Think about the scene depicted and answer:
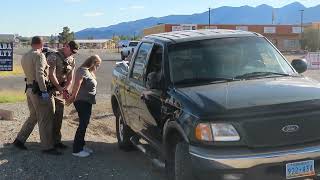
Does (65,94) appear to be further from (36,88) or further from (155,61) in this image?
(155,61)

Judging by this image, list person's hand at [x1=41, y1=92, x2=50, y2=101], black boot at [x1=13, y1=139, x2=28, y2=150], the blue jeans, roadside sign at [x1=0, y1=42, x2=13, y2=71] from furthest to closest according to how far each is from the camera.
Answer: roadside sign at [x1=0, y1=42, x2=13, y2=71] → black boot at [x1=13, y1=139, x2=28, y2=150] → the blue jeans → person's hand at [x1=41, y1=92, x2=50, y2=101]

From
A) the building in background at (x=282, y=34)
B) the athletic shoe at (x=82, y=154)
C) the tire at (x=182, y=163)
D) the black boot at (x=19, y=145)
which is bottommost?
the athletic shoe at (x=82, y=154)

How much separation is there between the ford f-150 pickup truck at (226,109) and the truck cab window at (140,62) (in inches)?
1.9

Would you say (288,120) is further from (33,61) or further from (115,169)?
(33,61)

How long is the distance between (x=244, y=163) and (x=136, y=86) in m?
2.89

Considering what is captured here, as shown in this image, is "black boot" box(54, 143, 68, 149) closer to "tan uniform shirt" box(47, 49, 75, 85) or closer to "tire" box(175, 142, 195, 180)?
"tan uniform shirt" box(47, 49, 75, 85)

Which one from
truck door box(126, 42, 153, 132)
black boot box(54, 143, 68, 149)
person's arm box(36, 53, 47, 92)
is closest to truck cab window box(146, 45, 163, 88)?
truck door box(126, 42, 153, 132)

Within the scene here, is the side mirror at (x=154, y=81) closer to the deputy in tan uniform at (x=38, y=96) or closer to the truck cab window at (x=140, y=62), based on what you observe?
the truck cab window at (x=140, y=62)

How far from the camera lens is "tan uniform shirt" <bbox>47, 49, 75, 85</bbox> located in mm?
9062

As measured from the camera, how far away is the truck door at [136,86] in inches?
304

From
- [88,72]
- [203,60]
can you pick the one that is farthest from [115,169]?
[203,60]

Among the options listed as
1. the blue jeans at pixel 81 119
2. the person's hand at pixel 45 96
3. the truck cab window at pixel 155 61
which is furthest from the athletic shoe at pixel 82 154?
the truck cab window at pixel 155 61

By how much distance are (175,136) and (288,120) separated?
1330 millimetres

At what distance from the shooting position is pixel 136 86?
7863mm
